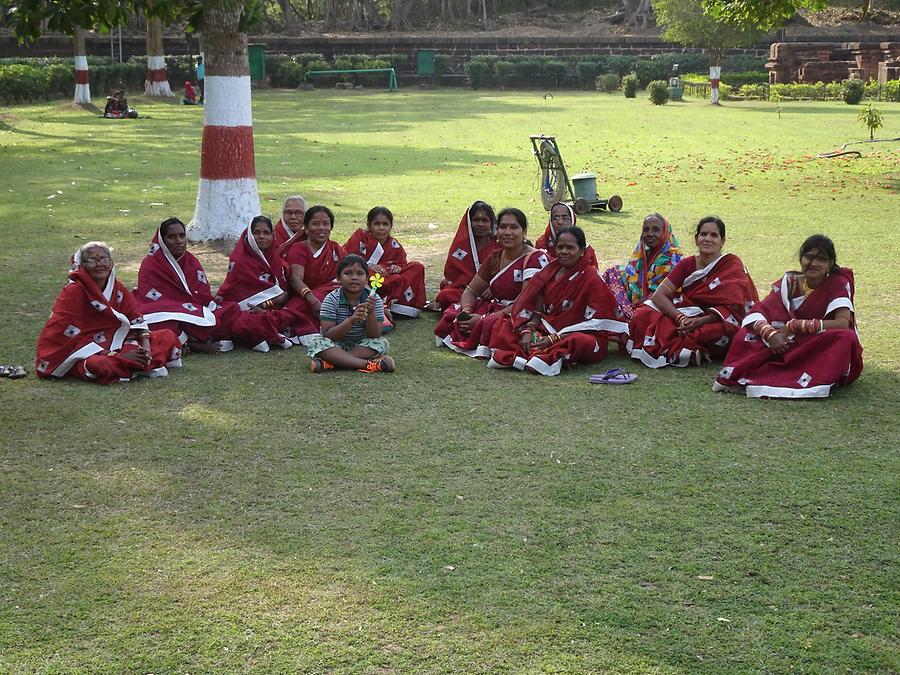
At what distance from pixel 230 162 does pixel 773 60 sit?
107ft

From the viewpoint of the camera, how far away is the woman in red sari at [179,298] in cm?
658

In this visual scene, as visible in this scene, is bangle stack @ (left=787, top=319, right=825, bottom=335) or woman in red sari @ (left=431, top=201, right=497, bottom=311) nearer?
bangle stack @ (left=787, top=319, right=825, bottom=335)

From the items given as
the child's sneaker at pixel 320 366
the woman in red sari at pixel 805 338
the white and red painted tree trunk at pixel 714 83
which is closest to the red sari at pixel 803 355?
the woman in red sari at pixel 805 338

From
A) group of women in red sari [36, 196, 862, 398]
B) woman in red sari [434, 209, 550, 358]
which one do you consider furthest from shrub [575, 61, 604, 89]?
woman in red sari [434, 209, 550, 358]

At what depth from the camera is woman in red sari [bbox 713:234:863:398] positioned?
18.3ft

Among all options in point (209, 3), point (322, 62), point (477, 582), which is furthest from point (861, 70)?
point (477, 582)

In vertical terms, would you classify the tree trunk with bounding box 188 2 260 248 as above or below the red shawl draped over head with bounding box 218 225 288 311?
above

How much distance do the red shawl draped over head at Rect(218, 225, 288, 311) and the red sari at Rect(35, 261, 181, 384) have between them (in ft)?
3.52

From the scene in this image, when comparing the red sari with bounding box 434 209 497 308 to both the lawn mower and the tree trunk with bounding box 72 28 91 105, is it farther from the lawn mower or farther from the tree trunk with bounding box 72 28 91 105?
the tree trunk with bounding box 72 28 91 105

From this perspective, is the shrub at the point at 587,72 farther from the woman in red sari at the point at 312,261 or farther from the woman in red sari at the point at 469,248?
the woman in red sari at the point at 312,261

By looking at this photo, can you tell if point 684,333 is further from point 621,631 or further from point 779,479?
point 621,631

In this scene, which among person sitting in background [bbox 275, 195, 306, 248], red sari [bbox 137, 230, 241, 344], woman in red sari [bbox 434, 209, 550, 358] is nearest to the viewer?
red sari [bbox 137, 230, 241, 344]

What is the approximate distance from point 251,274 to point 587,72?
121 ft

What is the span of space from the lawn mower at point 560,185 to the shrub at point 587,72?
3081cm
